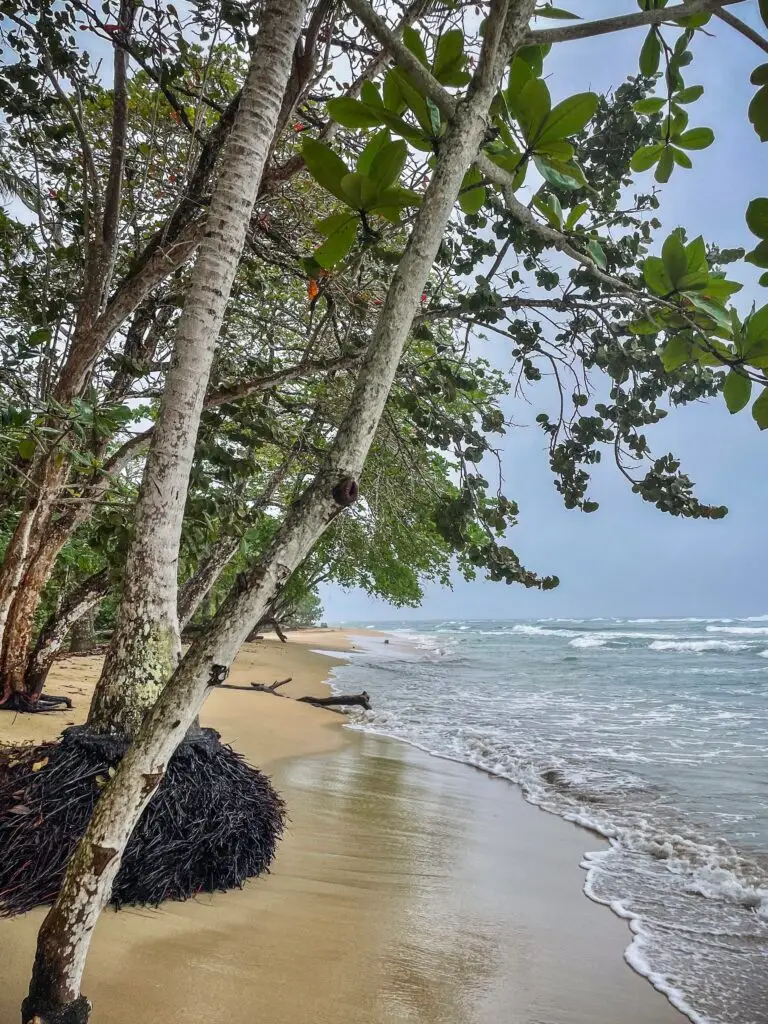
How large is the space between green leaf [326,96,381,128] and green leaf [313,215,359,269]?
0.56 ft

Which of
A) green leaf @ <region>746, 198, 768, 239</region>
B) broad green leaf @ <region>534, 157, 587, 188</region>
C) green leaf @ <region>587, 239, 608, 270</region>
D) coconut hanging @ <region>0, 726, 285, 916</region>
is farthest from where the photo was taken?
coconut hanging @ <region>0, 726, 285, 916</region>

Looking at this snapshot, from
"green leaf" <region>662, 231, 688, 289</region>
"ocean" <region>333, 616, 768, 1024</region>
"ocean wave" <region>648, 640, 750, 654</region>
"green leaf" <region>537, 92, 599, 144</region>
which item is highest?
"green leaf" <region>537, 92, 599, 144</region>

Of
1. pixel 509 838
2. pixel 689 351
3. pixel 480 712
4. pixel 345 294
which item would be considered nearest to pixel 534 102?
pixel 689 351

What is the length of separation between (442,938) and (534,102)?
110 inches

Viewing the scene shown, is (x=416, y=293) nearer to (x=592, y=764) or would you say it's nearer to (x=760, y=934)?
(x=760, y=934)

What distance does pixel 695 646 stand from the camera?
2575 centimetres

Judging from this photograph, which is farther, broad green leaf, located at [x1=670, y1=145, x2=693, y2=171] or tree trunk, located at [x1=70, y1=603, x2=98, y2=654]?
tree trunk, located at [x1=70, y1=603, x2=98, y2=654]

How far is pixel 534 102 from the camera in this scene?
1.12 m

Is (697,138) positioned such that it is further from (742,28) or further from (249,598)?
(249,598)

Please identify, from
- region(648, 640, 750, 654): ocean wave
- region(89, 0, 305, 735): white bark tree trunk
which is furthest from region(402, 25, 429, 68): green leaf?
region(648, 640, 750, 654): ocean wave

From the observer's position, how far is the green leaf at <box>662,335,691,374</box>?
1.31m

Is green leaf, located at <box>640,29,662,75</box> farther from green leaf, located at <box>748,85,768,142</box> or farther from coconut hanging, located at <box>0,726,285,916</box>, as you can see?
coconut hanging, located at <box>0,726,285,916</box>

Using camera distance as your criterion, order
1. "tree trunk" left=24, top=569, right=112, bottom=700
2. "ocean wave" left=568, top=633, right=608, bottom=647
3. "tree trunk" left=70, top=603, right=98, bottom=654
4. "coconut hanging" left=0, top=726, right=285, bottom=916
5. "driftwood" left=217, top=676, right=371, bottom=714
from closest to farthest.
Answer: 1. "coconut hanging" left=0, top=726, right=285, bottom=916
2. "tree trunk" left=24, top=569, right=112, bottom=700
3. "driftwood" left=217, top=676, right=371, bottom=714
4. "tree trunk" left=70, top=603, right=98, bottom=654
5. "ocean wave" left=568, top=633, right=608, bottom=647

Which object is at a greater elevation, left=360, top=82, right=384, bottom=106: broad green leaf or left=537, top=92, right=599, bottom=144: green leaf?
left=360, top=82, right=384, bottom=106: broad green leaf
